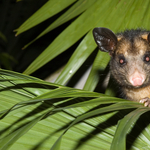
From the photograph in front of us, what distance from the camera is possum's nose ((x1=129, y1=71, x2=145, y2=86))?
1938 mm

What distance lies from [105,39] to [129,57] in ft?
1.12

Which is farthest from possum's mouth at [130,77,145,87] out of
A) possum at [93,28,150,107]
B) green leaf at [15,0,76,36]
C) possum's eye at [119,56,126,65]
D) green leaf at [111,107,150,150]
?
green leaf at [111,107,150,150]

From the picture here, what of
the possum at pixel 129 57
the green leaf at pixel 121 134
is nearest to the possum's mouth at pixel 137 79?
the possum at pixel 129 57

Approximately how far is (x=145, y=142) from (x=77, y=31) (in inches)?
44.0

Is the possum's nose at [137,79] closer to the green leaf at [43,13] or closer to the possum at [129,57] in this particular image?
the possum at [129,57]

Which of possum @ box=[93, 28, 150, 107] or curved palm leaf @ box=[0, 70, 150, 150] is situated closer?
curved palm leaf @ box=[0, 70, 150, 150]

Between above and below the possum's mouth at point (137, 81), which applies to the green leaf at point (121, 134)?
above

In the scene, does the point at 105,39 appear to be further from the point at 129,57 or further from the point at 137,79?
the point at 137,79

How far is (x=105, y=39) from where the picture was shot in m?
2.43

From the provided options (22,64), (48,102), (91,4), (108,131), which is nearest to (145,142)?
(108,131)

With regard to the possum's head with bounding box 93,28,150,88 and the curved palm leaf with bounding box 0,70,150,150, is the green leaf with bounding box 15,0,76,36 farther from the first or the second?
the curved palm leaf with bounding box 0,70,150,150

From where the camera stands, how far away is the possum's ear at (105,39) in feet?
7.03

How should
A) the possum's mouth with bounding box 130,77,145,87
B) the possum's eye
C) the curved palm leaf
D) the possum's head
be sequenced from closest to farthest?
1. the curved palm leaf
2. the possum's mouth with bounding box 130,77,145,87
3. the possum's head
4. the possum's eye

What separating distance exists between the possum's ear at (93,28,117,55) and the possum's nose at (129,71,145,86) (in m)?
0.43
